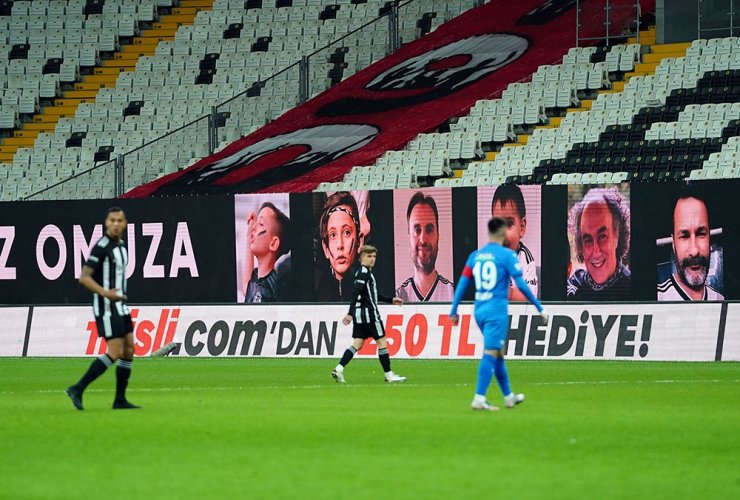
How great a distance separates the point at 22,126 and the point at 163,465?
36.9 metres

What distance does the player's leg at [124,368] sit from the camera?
50.6ft

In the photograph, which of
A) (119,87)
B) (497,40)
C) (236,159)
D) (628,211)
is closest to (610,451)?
(628,211)

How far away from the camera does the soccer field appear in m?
10.1

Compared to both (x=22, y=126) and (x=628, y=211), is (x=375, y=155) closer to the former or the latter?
(x=628, y=211)

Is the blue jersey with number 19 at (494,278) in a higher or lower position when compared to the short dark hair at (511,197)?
lower

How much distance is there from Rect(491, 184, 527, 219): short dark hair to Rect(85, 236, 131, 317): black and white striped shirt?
17190 mm

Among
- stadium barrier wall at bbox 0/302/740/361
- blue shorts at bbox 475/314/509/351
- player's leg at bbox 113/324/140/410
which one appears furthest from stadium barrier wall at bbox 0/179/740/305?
player's leg at bbox 113/324/140/410

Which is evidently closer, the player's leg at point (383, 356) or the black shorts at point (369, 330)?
the player's leg at point (383, 356)

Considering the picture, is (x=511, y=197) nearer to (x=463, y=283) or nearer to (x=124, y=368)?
(x=463, y=283)

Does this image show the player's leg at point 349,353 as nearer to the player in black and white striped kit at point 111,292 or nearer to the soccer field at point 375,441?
the soccer field at point 375,441

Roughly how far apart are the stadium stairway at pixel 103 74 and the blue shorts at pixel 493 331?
3182 centimetres

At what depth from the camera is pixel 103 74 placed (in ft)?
157

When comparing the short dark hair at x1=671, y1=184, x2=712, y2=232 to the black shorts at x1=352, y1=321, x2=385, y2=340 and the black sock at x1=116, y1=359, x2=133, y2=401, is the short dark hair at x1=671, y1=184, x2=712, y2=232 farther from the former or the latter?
the black sock at x1=116, y1=359, x2=133, y2=401

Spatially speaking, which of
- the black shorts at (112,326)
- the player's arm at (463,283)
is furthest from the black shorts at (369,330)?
the black shorts at (112,326)
